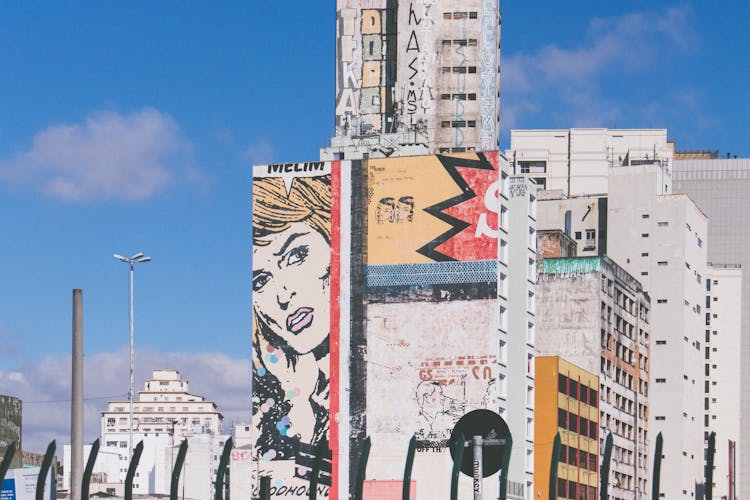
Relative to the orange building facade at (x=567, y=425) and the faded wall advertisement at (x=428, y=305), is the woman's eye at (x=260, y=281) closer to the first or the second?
the faded wall advertisement at (x=428, y=305)

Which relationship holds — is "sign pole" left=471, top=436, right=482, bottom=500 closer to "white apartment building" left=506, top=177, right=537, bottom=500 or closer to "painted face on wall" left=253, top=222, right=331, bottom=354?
"white apartment building" left=506, top=177, right=537, bottom=500

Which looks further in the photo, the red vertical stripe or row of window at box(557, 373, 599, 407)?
row of window at box(557, 373, 599, 407)

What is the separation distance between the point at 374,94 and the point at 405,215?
31.5m

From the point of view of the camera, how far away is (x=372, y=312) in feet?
425

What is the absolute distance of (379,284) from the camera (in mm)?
129875

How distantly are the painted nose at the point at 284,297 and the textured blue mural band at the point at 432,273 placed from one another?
7.57m

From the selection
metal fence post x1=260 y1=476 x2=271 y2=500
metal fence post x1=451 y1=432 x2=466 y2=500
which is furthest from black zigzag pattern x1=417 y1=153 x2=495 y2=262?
metal fence post x1=260 y1=476 x2=271 y2=500

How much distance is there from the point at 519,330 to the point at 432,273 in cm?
888

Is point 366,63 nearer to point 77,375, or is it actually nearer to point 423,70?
point 423,70

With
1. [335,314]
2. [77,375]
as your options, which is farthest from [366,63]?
[77,375]

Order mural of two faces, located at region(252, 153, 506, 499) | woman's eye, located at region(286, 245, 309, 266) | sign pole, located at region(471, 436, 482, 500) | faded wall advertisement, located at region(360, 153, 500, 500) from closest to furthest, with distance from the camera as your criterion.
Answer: sign pole, located at region(471, 436, 482, 500), faded wall advertisement, located at region(360, 153, 500, 500), mural of two faces, located at region(252, 153, 506, 499), woman's eye, located at region(286, 245, 309, 266)

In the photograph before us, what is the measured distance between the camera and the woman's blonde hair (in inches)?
5246

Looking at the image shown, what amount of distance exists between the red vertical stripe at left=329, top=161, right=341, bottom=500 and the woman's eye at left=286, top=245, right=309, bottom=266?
2619 millimetres

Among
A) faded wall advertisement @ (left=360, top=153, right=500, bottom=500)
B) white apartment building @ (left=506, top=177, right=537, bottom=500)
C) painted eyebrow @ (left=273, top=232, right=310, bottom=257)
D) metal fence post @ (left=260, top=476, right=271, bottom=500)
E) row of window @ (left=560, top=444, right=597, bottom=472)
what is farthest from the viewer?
row of window @ (left=560, top=444, right=597, bottom=472)
